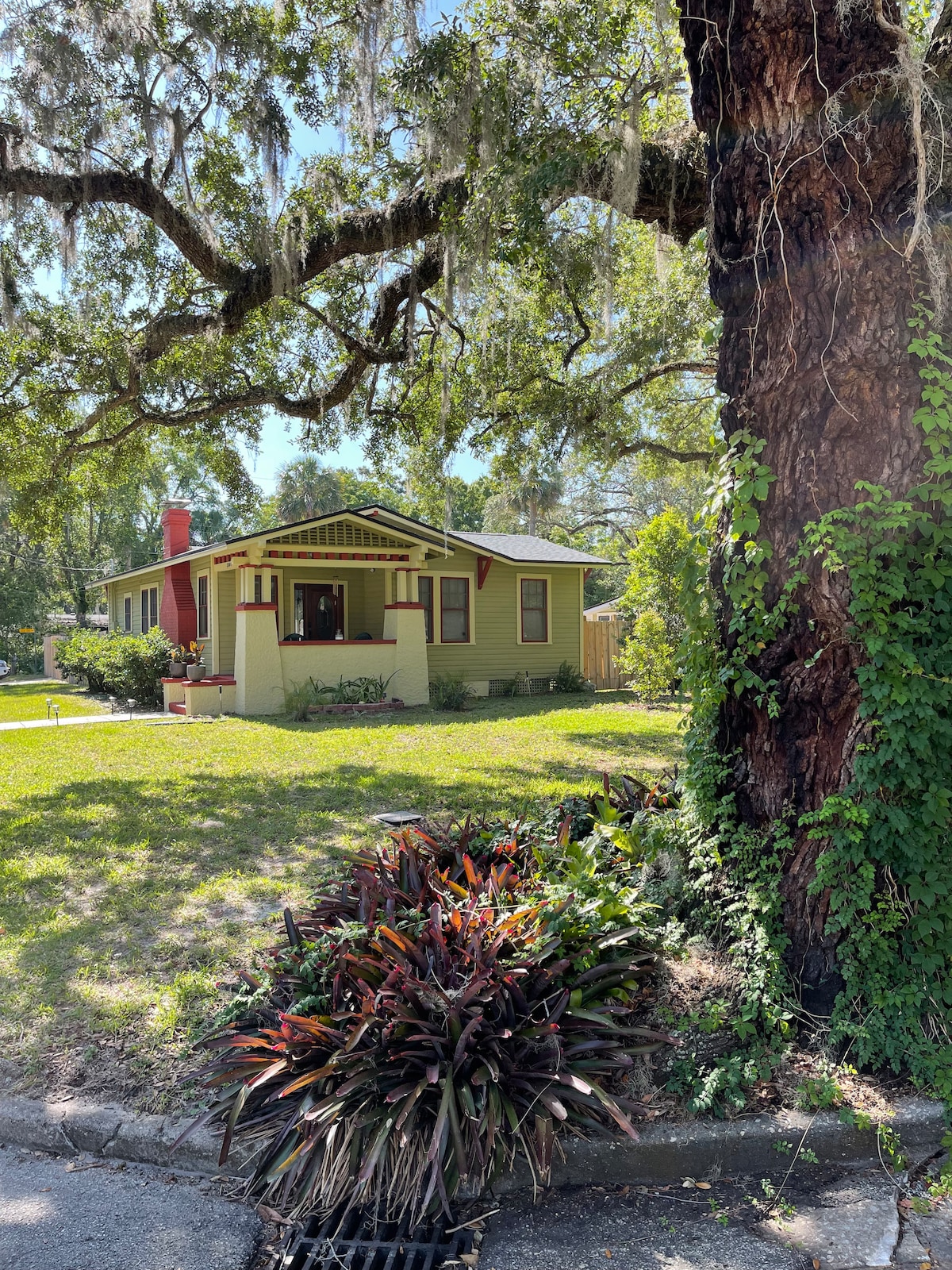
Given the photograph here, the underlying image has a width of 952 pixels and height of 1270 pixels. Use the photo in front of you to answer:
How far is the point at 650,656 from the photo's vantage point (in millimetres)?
13367

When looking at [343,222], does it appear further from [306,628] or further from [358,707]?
[306,628]

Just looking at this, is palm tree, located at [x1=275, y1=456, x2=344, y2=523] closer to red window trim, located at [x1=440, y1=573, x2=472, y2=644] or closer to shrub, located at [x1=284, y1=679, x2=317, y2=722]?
red window trim, located at [x1=440, y1=573, x2=472, y2=644]

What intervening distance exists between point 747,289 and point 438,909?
2582mm

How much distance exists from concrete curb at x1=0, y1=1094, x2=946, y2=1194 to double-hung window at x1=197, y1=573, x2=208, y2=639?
14.8 metres

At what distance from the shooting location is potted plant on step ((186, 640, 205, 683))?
1484cm

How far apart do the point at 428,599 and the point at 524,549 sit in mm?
2795

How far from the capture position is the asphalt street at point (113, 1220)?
7.00 feet

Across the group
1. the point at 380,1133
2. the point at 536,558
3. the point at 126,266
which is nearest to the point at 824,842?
the point at 380,1133

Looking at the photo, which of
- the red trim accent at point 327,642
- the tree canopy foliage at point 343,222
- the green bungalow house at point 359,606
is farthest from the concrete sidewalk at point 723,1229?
the red trim accent at point 327,642

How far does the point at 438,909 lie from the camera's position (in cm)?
294

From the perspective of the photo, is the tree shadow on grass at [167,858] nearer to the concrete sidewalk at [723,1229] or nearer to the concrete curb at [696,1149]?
the concrete curb at [696,1149]

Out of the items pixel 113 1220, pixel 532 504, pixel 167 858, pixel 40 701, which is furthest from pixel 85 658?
pixel 113 1220

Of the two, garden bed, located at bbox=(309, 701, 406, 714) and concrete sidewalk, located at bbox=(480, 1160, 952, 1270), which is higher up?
garden bed, located at bbox=(309, 701, 406, 714)

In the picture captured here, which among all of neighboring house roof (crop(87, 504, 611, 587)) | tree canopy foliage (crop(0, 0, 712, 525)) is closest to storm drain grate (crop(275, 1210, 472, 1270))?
tree canopy foliage (crop(0, 0, 712, 525))
